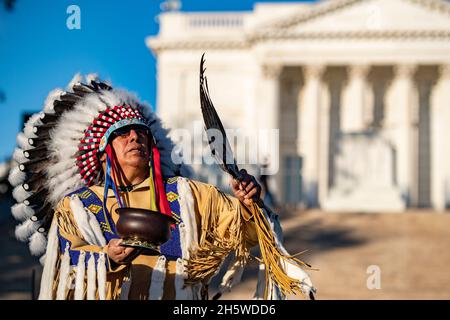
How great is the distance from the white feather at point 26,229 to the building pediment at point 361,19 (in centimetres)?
3684

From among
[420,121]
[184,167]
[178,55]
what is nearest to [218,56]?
[178,55]

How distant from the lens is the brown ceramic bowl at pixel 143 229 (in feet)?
9.36

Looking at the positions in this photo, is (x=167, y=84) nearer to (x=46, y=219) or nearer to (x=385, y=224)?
(x=385, y=224)

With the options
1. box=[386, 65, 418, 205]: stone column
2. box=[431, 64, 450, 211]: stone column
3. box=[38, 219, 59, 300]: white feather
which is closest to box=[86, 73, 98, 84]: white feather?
box=[38, 219, 59, 300]: white feather

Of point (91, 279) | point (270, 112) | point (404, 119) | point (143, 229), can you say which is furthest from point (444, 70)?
point (143, 229)

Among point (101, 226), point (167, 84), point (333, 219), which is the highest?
point (167, 84)

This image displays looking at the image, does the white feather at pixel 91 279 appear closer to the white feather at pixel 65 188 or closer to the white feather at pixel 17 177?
the white feather at pixel 65 188

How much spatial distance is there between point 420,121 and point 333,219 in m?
17.1

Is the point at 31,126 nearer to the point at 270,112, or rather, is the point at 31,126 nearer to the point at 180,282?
the point at 180,282

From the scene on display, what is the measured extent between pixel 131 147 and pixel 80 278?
0.74 m

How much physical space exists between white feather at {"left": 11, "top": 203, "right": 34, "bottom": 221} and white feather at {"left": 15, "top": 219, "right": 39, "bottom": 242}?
0.03 metres

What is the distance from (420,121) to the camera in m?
41.8
